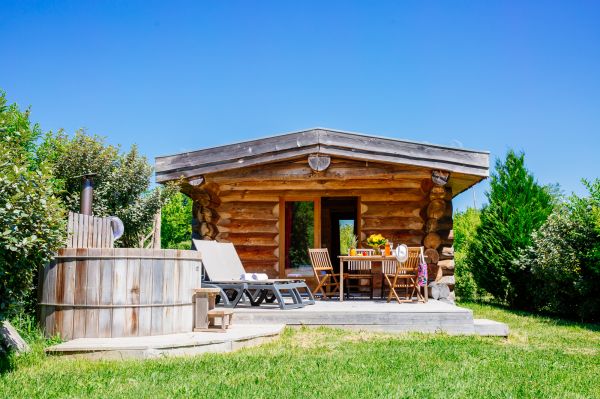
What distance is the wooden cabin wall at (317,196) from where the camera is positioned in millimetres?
9703

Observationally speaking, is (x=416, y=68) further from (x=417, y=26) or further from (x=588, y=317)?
(x=588, y=317)

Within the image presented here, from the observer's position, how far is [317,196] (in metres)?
10.9

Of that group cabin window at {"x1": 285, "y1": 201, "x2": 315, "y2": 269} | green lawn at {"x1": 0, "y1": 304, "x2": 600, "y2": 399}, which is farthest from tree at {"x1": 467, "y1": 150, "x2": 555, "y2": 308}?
green lawn at {"x1": 0, "y1": 304, "x2": 600, "y2": 399}

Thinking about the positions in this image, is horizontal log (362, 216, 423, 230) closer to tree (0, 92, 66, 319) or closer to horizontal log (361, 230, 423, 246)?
horizontal log (361, 230, 423, 246)

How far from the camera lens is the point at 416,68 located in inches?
613

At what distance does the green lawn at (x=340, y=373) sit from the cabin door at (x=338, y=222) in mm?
4844

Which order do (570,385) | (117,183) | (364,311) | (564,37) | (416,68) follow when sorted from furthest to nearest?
(416,68)
(564,37)
(117,183)
(364,311)
(570,385)

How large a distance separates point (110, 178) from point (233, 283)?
4.10m

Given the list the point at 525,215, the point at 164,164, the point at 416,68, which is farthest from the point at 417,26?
the point at 164,164

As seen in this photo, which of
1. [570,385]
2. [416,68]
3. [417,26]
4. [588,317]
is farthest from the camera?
[416,68]

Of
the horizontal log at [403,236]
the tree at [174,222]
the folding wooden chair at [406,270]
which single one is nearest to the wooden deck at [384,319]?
the folding wooden chair at [406,270]

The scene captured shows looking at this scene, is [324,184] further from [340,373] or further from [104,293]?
[340,373]

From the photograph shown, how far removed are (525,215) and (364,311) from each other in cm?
674

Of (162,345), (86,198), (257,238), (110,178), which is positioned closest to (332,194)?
(257,238)
